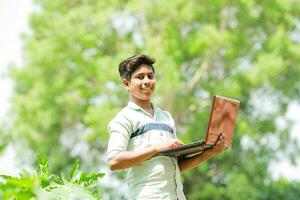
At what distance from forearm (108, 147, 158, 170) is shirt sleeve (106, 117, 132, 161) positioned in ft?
0.08

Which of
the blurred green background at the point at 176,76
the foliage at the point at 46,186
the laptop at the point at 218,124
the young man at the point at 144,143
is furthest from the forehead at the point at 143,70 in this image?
the blurred green background at the point at 176,76

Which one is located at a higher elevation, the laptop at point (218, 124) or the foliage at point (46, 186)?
the laptop at point (218, 124)

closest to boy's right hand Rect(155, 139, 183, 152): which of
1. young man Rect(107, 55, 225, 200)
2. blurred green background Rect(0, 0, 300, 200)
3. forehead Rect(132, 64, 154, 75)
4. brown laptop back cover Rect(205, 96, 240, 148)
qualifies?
young man Rect(107, 55, 225, 200)

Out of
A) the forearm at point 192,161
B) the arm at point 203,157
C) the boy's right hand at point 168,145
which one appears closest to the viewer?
the boy's right hand at point 168,145

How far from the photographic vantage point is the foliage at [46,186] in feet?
4.18

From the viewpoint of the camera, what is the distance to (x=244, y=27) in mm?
15016

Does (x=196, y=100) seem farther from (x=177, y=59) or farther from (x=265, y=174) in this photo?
(x=265, y=174)

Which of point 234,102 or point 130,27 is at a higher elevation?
point 130,27

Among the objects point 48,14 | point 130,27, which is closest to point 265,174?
point 130,27

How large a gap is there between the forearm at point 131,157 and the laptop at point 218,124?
4cm

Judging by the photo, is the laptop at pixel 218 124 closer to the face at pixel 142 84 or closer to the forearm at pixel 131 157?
the forearm at pixel 131 157

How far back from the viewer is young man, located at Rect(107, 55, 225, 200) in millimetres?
1967

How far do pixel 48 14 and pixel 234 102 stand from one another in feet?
46.5

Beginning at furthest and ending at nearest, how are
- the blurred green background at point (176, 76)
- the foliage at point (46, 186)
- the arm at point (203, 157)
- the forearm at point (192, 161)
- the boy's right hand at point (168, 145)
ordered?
the blurred green background at point (176, 76) < the forearm at point (192, 161) < the arm at point (203, 157) < the boy's right hand at point (168, 145) < the foliage at point (46, 186)
